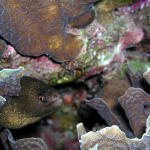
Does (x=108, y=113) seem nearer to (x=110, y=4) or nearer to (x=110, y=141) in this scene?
(x=110, y=141)

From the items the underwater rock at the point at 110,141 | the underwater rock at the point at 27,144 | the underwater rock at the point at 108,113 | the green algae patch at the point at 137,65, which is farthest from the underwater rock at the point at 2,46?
the green algae patch at the point at 137,65

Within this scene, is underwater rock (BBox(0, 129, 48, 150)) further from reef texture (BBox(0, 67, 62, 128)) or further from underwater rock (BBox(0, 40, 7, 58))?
underwater rock (BBox(0, 40, 7, 58))

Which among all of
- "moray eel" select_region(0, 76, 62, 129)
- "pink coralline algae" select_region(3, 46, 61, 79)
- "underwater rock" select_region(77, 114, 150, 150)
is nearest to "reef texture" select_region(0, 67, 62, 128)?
"moray eel" select_region(0, 76, 62, 129)

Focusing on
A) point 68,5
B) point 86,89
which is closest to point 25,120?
point 68,5

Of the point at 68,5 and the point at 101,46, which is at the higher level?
the point at 68,5

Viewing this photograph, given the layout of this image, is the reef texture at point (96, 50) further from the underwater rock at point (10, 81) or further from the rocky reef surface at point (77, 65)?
the underwater rock at point (10, 81)

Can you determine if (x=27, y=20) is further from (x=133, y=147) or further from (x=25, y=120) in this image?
(x=133, y=147)
